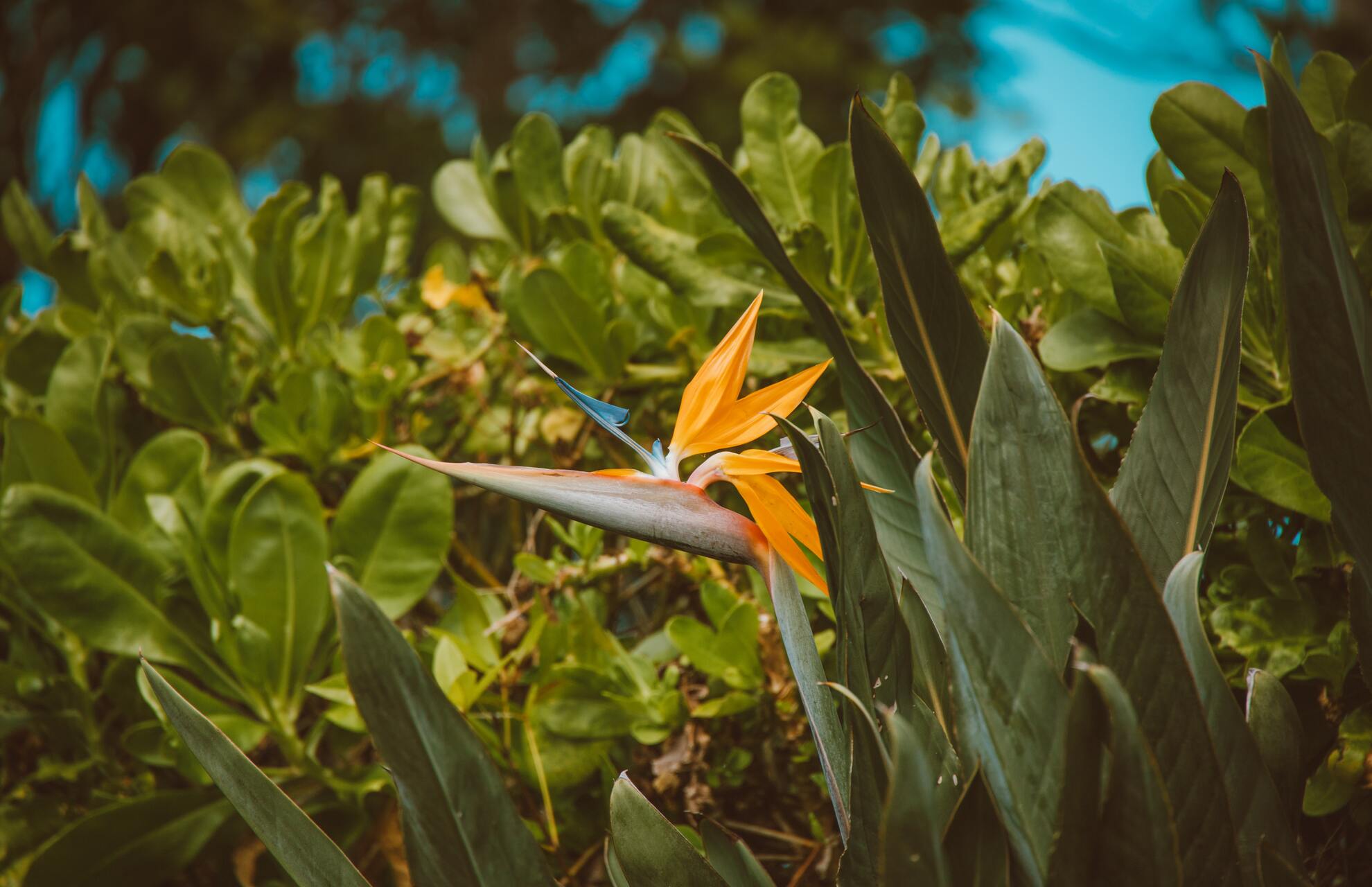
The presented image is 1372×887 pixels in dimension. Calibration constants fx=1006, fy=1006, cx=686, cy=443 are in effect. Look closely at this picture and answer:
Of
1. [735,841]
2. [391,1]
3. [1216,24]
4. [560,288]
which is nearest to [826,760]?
[735,841]

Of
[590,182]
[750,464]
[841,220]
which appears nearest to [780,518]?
[750,464]

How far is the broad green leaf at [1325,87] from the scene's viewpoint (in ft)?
2.47

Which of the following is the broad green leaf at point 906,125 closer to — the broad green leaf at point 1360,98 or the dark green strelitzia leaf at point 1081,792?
the broad green leaf at point 1360,98

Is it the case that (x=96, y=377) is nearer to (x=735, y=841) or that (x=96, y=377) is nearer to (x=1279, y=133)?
(x=735, y=841)

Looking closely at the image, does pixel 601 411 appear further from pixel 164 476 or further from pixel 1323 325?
pixel 164 476

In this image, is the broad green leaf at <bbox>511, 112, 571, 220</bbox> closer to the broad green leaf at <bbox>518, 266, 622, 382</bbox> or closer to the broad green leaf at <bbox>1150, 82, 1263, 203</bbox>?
the broad green leaf at <bbox>518, 266, 622, 382</bbox>

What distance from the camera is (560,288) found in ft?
3.18

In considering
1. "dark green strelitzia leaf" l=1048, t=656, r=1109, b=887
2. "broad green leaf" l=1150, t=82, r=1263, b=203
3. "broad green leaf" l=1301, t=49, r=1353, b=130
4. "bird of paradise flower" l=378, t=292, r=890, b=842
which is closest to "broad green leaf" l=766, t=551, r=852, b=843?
"bird of paradise flower" l=378, t=292, r=890, b=842

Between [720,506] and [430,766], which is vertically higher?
[720,506]

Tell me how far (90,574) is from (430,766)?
590mm

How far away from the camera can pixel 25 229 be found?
1359 mm

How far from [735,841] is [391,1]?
826 centimetres

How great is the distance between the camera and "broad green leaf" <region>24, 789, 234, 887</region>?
0.85m

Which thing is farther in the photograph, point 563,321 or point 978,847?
point 563,321
